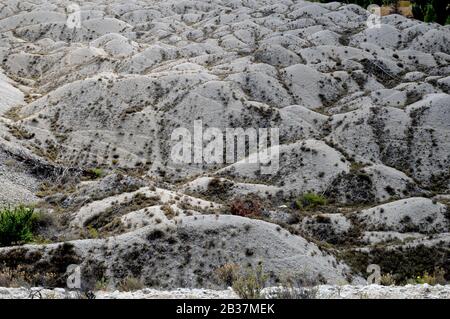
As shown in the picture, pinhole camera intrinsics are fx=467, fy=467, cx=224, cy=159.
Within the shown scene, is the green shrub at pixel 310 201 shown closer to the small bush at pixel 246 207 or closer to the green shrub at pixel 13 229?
the small bush at pixel 246 207

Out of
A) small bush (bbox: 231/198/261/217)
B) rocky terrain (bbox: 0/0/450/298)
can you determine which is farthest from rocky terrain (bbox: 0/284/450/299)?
small bush (bbox: 231/198/261/217)

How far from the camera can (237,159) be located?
1834 inches

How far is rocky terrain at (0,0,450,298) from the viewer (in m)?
26.8

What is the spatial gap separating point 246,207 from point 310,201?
22.3 feet

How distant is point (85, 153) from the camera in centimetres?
4731

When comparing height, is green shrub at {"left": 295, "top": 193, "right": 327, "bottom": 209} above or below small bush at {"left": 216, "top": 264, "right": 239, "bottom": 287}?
below

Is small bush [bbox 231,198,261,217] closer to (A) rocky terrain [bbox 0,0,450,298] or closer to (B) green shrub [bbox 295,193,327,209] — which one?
(A) rocky terrain [bbox 0,0,450,298]

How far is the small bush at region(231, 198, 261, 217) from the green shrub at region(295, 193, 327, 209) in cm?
404

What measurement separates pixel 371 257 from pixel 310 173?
13184mm

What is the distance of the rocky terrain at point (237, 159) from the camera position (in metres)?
26.8

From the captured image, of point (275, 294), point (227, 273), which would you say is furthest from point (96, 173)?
point (275, 294)

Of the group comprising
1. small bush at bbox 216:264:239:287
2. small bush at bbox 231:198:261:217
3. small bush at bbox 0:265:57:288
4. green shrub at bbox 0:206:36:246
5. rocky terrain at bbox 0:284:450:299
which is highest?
rocky terrain at bbox 0:284:450:299

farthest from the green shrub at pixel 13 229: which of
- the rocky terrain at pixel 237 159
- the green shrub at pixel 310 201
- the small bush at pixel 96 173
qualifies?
the green shrub at pixel 310 201
